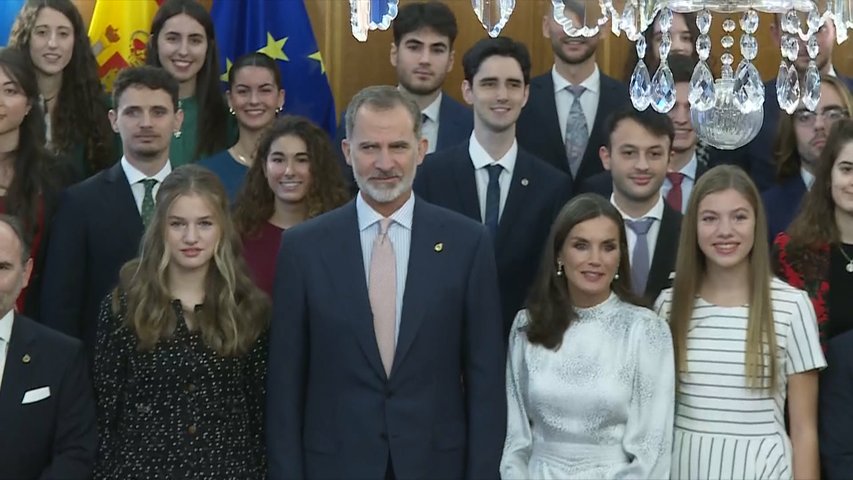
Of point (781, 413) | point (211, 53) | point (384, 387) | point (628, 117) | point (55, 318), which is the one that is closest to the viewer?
point (384, 387)

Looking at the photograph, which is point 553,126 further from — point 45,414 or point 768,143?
point 45,414

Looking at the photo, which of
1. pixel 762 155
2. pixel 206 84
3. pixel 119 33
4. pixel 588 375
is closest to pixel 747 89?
pixel 588 375

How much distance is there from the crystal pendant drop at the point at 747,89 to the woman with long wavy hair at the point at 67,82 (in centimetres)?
235

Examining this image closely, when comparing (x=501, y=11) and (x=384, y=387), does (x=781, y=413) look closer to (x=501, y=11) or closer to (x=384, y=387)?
(x=384, y=387)

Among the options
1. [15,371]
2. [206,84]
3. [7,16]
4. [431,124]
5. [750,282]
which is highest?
[7,16]

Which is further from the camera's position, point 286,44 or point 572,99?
→ point 286,44

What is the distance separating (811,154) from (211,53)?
2125 mm

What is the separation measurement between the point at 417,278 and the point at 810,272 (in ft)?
3.86

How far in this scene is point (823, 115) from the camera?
4.54 metres

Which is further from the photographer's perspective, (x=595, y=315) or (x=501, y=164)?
(x=501, y=164)

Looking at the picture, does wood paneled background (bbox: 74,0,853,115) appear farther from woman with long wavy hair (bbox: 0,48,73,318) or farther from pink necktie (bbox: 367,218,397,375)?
pink necktie (bbox: 367,218,397,375)

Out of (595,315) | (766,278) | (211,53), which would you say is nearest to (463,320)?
(595,315)

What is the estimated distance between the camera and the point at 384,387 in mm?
3420

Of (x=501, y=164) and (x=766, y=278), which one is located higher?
(x=501, y=164)
